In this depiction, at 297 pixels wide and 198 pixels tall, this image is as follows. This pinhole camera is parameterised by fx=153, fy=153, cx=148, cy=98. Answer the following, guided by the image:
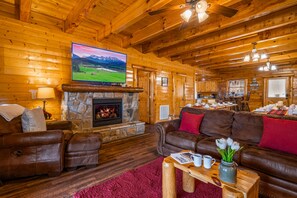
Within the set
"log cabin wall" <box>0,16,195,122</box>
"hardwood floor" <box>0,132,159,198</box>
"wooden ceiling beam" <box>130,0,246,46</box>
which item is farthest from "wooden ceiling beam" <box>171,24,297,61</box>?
"hardwood floor" <box>0,132,159,198</box>

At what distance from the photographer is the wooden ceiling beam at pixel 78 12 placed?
8.40ft

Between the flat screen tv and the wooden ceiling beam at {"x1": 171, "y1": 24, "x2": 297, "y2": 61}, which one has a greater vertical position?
the wooden ceiling beam at {"x1": 171, "y1": 24, "x2": 297, "y2": 61}

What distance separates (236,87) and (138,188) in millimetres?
8903

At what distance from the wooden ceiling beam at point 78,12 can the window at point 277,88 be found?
8765 millimetres

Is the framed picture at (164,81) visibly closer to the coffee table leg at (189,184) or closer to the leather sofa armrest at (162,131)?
the leather sofa armrest at (162,131)

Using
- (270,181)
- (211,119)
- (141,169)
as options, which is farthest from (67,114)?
(270,181)

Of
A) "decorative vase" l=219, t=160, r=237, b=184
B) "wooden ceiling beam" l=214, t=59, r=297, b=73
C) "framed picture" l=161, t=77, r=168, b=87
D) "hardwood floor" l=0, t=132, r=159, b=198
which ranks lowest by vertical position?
"hardwood floor" l=0, t=132, r=159, b=198

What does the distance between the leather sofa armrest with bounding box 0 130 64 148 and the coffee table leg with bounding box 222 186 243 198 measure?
6.80 ft

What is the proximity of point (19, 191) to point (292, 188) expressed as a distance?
3107 millimetres

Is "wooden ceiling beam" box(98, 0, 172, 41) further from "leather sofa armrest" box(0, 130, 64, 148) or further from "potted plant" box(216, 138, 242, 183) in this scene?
"leather sofa armrest" box(0, 130, 64, 148)

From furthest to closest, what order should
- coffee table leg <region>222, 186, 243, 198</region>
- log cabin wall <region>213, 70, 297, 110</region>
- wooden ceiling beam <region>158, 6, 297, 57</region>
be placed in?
log cabin wall <region>213, 70, 297, 110</region> → wooden ceiling beam <region>158, 6, 297, 57</region> → coffee table leg <region>222, 186, 243, 198</region>

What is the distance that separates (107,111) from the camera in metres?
4.14

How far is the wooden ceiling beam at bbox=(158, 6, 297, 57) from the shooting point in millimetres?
2967

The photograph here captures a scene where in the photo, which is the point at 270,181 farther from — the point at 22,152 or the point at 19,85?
the point at 19,85
